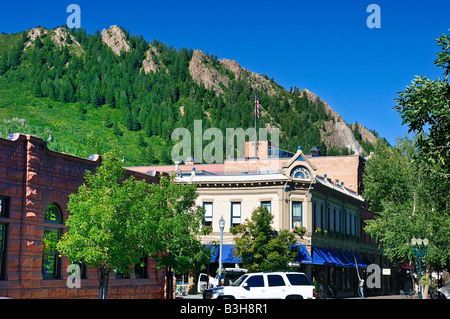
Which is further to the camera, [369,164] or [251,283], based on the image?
[369,164]

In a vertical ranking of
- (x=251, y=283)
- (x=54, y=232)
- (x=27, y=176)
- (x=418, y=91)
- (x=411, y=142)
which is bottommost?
(x=251, y=283)

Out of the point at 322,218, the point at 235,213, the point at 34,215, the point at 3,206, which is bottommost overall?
the point at 34,215

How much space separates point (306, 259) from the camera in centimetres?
5047

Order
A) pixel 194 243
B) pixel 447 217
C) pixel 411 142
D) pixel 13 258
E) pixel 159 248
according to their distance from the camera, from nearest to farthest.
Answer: pixel 13 258
pixel 159 248
pixel 194 243
pixel 447 217
pixel 411 142

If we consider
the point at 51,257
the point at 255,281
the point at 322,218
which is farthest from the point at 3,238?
the point at 322,218

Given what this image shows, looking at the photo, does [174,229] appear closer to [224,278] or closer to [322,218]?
[224,278]

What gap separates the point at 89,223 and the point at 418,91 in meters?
14.4

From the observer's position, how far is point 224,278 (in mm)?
44938

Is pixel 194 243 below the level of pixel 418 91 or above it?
below

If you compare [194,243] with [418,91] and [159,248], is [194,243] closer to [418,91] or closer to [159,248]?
[159,248]

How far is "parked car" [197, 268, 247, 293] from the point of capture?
44.8 meters

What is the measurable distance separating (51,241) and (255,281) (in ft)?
29.6
